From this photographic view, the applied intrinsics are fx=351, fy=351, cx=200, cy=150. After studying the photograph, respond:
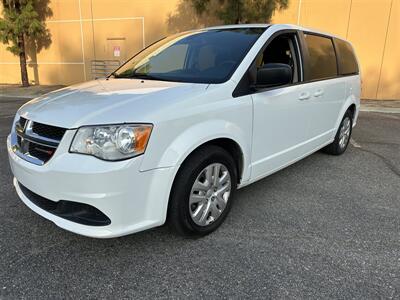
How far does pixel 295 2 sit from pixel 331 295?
39.2 ft

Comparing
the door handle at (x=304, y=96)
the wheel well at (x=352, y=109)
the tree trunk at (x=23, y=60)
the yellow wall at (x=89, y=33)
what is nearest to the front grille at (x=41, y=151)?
the door handle at (x=304, y=96)

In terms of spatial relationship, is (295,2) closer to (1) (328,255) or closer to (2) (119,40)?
(2) (119,40)

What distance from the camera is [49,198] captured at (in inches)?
97.5

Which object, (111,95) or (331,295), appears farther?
(111,95)

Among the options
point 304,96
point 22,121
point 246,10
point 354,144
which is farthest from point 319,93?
point 246,10

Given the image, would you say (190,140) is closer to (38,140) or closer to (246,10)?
(38,140)

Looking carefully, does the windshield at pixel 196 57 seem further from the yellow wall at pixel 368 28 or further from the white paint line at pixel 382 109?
the yellow wall at pixel 368 28

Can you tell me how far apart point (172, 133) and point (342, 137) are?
3714mm

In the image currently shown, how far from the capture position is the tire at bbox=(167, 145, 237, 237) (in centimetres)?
262

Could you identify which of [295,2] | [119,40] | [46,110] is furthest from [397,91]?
[46,110]

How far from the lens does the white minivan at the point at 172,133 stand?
2.31 m

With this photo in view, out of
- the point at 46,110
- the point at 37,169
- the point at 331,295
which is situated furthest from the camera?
the point at 46,110

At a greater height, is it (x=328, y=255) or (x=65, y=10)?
(x=65, y=10)

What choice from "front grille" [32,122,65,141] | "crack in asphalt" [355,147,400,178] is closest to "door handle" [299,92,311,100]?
"crack in asphalt" [355,147,400,178]
